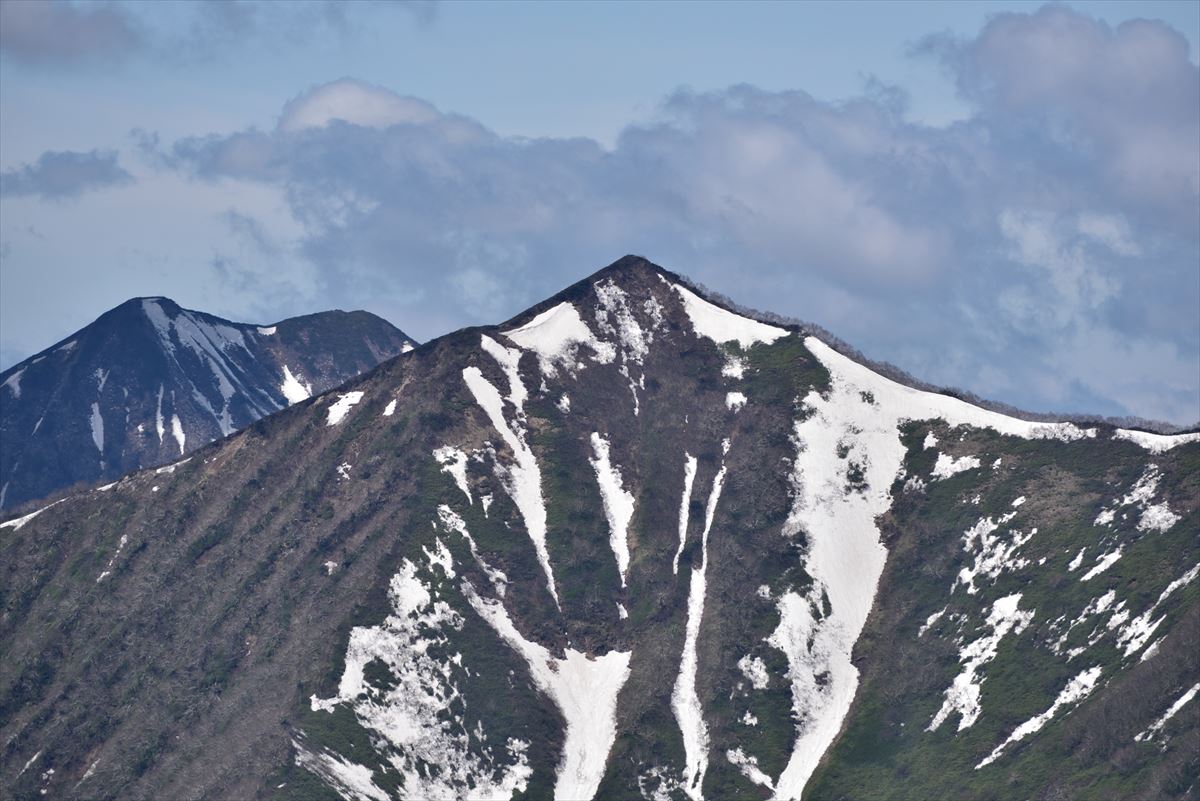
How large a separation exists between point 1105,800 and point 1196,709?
14.4m

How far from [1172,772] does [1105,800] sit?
850 cm

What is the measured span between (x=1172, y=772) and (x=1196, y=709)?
9.86m

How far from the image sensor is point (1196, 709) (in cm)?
19950

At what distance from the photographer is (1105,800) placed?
7781 inches

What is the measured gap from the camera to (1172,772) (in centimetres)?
19288
